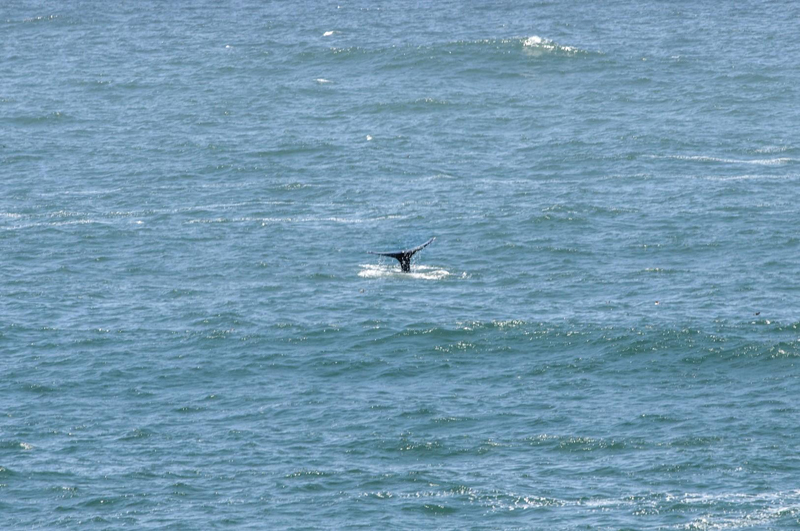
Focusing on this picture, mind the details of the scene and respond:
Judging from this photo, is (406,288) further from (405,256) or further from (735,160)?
(735,160)

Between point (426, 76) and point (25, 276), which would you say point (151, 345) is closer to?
point (25, 276)

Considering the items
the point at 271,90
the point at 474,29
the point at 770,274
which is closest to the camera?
the point at 770,274

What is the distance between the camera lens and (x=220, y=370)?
102m

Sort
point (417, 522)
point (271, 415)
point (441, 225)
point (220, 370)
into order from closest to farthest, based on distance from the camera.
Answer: point (417, 522)
point (271, 415)
point (220, 370)
point (441, 225)

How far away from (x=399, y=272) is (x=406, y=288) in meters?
3.66

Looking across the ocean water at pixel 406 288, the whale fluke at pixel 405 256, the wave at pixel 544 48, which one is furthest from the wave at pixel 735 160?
the wave at pixel 544 48

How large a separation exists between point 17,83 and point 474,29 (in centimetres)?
5639

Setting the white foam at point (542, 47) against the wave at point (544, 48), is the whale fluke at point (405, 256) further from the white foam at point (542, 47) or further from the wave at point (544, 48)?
the white foam at point (542, 47)

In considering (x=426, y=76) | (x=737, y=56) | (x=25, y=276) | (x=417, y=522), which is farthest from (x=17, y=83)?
(x=417, y=522)

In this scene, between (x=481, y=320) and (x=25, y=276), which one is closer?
(x=481, y=320)

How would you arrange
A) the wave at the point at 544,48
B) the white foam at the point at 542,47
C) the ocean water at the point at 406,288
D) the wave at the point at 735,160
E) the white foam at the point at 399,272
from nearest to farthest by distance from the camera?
the ocean water at the point at 406,288
the white foam at the point at 399,272
the wave at the point at 735,160
the wave at the point at 544,48
the white foam at the point at 542,47

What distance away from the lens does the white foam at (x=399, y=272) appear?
117375mm

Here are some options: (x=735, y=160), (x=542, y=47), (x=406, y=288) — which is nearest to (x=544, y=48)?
(x=542, y=47)

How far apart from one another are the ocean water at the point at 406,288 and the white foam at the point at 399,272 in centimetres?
25
